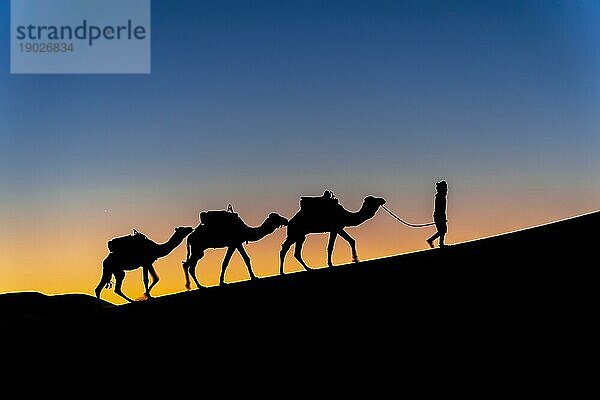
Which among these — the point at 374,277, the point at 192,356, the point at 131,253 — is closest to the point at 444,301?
the point at 374,277

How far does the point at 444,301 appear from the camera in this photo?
1418 cm

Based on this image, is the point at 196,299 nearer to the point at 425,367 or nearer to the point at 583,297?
the point at 425,367

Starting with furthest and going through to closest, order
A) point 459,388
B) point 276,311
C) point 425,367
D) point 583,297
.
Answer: point 276,311, point 583,297, point 425,367, point 459,388

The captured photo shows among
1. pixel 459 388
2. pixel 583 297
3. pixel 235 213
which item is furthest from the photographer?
pixel 235 213

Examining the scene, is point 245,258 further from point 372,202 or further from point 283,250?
point 372,202

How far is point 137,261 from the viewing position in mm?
18484

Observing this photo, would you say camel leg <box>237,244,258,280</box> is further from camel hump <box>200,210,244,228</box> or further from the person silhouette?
the person silhouette

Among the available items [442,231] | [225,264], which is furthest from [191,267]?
[442,231]

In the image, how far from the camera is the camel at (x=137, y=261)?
60.6 ft

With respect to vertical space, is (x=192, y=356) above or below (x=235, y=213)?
below

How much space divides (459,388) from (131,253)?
952 centimetres

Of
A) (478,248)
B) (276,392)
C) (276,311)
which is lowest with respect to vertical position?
(276,392)

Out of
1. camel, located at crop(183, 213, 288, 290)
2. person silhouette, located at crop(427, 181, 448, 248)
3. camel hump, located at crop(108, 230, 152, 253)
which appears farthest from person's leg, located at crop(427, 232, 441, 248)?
camel hump, located at crop(108, 230, 152, 253)

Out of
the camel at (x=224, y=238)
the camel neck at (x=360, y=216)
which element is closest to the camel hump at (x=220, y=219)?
the camel at (x=224, y=238)
